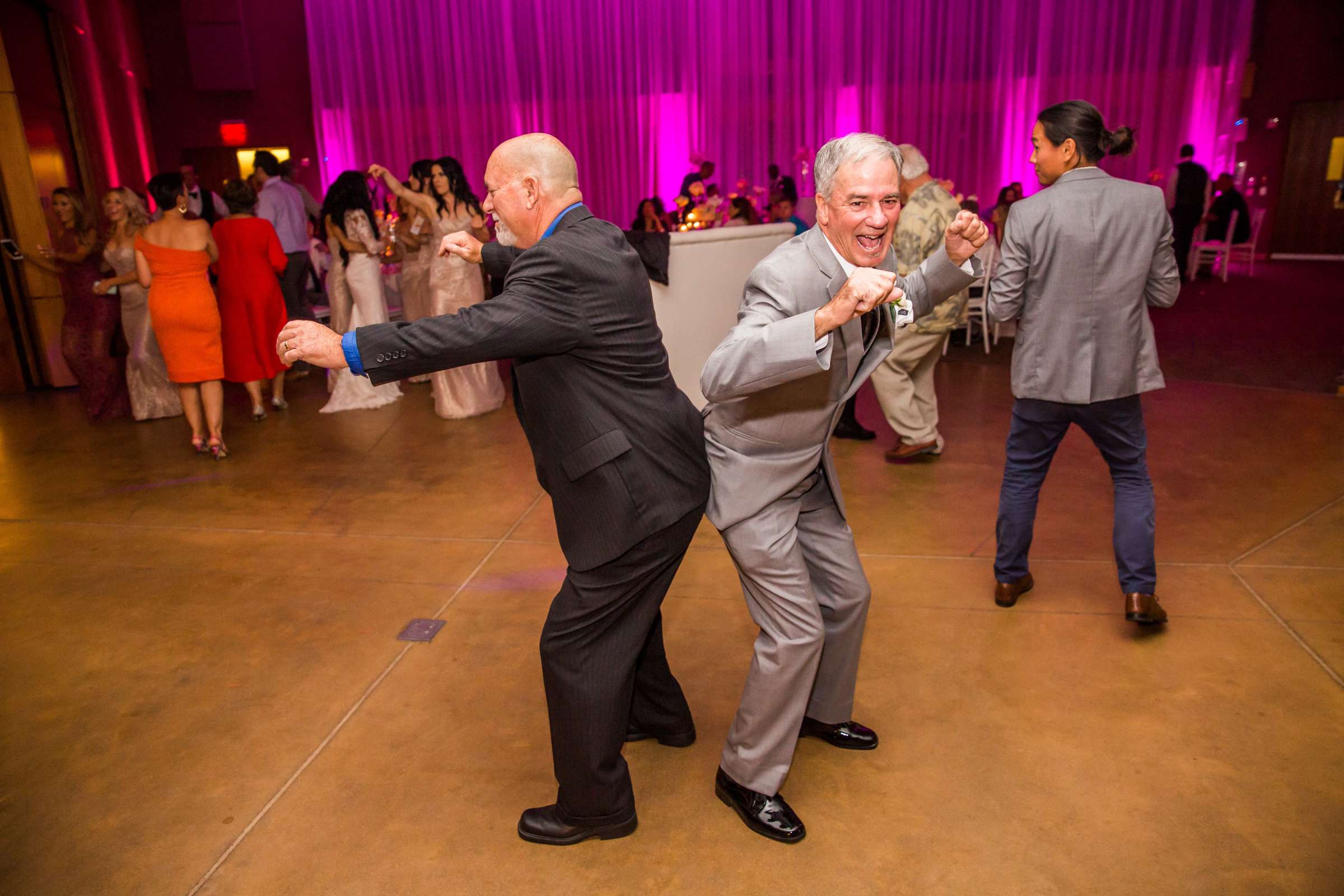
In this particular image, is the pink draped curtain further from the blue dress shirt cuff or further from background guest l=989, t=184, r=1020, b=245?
the blue dress shirt cuff

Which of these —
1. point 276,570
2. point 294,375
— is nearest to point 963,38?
point 294,375

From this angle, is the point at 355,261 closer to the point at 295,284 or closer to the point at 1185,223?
the point at 295,284

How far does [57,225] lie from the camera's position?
6.78 m

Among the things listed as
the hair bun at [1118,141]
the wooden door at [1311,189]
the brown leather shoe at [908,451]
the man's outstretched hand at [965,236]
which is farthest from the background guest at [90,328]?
the wooden door at [1311,189]

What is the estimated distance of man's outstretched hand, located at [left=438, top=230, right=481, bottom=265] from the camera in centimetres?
223

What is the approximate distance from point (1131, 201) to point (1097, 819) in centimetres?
170

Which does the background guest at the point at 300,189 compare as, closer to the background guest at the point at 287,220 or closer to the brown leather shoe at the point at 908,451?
the background guest at the point at 287,220

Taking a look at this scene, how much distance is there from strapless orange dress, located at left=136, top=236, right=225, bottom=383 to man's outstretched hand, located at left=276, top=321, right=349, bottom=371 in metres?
4.11

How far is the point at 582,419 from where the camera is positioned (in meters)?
1.74

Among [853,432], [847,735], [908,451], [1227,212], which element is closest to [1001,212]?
[853,432]

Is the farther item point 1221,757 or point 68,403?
point 68,403

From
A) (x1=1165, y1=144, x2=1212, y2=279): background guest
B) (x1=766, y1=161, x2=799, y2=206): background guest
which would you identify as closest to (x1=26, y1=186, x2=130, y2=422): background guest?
(x1=766, y1=161, x2=799, y2=206): background guest

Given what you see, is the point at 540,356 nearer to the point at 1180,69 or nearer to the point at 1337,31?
the point at 1180,69

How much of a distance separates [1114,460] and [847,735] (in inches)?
49.9
